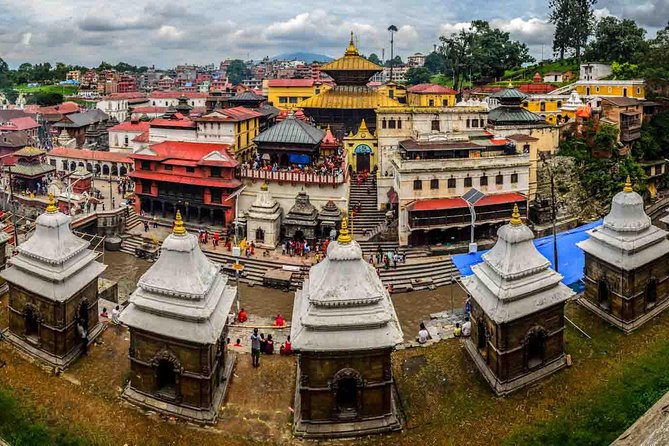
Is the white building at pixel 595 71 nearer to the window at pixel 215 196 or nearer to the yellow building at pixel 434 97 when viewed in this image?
the yellow building at pixel 434 97

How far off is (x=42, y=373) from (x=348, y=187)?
77.7 feet

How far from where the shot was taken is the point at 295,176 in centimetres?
3681

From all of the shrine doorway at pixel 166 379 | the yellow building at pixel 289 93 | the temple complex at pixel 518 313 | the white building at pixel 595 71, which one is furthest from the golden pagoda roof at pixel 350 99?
the shrine doorway at pixel 166 379

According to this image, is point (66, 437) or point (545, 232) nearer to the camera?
point (66, 437)

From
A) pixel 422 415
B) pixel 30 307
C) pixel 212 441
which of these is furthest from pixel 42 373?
pixel 422 415

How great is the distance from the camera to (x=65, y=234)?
18641 millimetres

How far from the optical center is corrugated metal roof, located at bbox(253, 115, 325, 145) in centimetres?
3831

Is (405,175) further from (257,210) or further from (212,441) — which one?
(212,441)

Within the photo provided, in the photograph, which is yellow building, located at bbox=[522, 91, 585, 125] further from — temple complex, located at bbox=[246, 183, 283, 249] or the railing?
temple complex, located at bbox=[246, 183, 283, 249]

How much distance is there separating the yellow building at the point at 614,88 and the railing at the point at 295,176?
30.5m

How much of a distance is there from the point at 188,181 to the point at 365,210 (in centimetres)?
1152

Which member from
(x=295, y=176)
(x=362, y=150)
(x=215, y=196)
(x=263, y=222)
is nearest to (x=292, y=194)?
(x=295, y=176)

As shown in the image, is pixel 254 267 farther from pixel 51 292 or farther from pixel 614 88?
pixel 614 88

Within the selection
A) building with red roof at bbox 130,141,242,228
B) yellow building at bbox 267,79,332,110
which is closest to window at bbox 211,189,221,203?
building with red roof at bbox 130,141,242,228
